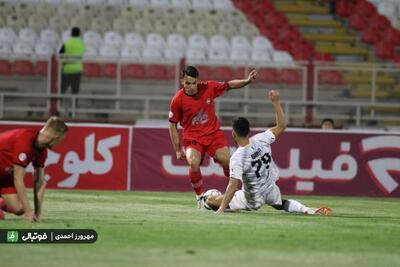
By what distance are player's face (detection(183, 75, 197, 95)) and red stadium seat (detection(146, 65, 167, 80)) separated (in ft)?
24.2

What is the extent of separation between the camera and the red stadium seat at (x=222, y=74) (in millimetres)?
22766

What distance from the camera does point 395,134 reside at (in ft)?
69.1

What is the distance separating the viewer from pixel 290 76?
2339 cm

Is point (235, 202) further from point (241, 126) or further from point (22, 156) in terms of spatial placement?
point (22, 156)

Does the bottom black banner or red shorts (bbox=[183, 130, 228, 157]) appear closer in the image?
the bottom black banner

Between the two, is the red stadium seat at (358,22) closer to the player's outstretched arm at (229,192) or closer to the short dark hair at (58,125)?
the player's outstretched arm at (229,192)

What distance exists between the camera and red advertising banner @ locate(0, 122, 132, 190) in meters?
20.7

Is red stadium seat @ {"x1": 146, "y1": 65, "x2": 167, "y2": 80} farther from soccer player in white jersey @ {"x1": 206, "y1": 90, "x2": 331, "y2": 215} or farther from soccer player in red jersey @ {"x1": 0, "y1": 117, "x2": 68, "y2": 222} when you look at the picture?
soccer player in red jersey @ {"x1": 0, "y1": 117, "x2": 68, "y2": 222}

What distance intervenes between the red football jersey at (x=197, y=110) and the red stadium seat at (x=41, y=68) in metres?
7.74

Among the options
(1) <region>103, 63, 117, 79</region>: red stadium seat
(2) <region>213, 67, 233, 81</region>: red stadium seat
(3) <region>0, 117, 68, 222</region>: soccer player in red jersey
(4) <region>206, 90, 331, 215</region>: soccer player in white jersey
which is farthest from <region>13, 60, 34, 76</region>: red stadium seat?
(3) <region>0, 117, 68, 222</region>: soccer player in red jersey

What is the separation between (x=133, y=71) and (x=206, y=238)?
12995mm

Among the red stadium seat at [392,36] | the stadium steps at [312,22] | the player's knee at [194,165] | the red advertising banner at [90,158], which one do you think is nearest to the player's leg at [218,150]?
the player's knee at [194,165]


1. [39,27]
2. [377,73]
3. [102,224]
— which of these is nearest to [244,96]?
[377,73]

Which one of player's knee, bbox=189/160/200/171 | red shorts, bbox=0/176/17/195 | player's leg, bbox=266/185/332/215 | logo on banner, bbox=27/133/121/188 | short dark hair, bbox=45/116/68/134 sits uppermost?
short dark hair, bbox=45/116/68/134
